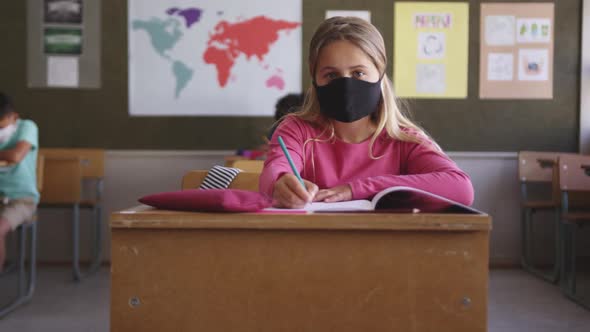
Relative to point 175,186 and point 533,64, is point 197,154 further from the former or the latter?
point 533,64

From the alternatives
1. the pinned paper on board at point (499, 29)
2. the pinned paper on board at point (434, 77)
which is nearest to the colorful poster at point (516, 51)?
the pinned paper on board at point (499, 29)

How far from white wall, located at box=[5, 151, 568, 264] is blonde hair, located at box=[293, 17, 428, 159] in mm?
2763

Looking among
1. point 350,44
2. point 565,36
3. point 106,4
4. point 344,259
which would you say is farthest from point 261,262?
point 565,36

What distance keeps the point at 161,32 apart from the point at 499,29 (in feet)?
7.85

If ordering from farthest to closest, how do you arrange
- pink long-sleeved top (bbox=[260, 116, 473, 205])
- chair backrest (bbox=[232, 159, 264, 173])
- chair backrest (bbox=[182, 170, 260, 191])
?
chair backrest (bbox=[232, 159, 264, 173])
chair backrest (bbox=[182, 170, 260, 191])
pink long-sleeved top (bbox=[260, 116, 473, 205])

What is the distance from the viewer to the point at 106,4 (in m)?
4.06

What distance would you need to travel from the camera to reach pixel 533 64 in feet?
13.5

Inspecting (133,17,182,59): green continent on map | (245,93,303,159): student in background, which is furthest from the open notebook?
(133,17,182,59): green continent on map

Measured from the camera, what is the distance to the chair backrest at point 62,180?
3.55 meters

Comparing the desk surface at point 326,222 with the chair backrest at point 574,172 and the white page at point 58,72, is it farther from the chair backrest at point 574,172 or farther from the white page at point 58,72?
the white page at point 58,72

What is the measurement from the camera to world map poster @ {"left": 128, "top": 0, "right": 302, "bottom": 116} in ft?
13.4

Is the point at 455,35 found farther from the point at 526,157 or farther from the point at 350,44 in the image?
the point at 350,44

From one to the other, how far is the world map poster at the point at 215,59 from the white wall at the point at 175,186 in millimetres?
337

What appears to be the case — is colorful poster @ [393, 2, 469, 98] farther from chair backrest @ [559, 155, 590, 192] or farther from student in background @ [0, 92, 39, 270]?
student in background @ [0, 92, 39, 270]
